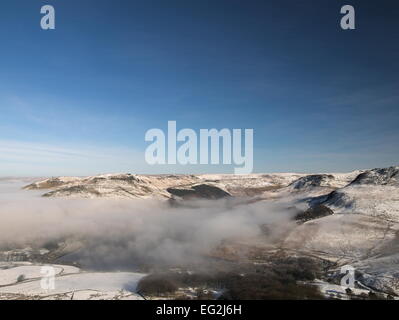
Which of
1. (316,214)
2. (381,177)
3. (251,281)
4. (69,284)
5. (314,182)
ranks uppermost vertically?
(381,177)

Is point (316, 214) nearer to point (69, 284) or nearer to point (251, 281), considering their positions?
point (251, 281)

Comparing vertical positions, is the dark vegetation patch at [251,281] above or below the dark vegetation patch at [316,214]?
below

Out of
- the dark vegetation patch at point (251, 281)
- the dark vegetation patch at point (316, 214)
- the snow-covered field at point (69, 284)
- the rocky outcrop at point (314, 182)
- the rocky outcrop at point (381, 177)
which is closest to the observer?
the snow-covered field at point (69, 284)

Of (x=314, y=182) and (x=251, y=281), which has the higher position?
(x=314, y=182)

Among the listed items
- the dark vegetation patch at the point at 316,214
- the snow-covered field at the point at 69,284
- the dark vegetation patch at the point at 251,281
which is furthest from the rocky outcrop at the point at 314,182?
the snow-covered field at the point at 69,284

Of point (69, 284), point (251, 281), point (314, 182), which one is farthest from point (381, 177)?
point (69, 284)

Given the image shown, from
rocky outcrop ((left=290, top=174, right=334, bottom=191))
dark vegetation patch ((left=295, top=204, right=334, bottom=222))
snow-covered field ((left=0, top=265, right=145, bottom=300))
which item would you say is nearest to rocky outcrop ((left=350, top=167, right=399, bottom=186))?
dark vegetation patch ((left=295, top=204, right=334, bottom=222))

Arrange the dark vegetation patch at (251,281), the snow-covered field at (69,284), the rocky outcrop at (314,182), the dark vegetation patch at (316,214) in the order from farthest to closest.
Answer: the rocky outcrop at (314,182), the dark vegetation patch at (316,214), the dark vegetation patch at (251,281), the snow-covered field at (69,284)

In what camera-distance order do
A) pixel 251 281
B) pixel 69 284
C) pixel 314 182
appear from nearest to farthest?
pixel 69 284 < pixel 251 281 < pixel 314 182

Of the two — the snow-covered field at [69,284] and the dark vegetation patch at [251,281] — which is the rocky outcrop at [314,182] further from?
the snow-covered field at [69,284]
